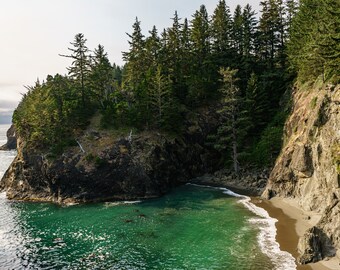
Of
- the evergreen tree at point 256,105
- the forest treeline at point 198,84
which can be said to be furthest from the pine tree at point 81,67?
the evergreen tree at point 256,105

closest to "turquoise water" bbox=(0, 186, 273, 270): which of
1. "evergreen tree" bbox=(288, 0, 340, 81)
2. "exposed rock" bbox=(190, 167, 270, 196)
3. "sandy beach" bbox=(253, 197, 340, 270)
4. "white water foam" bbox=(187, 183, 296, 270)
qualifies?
"white water foam" bbox=(187, 183, 296, 270)

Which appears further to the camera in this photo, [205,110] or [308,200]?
[205,110]

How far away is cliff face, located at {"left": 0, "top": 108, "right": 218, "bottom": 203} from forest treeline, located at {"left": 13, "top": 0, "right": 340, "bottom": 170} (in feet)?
11.2

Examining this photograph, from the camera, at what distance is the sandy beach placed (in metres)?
27.8

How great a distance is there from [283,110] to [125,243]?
46.9 m

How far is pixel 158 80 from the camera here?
65125 mm

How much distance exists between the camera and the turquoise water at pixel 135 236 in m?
31.1

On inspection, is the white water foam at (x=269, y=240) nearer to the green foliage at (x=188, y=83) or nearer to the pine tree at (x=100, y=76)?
the green foliage at (x=188, y=83)

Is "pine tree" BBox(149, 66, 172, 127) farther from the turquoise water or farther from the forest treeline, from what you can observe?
the turquoise water

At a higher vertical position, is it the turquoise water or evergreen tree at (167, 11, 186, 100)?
evergreen tree at (167, 11, 186, 100)

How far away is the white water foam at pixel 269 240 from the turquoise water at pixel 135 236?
2.57 ft

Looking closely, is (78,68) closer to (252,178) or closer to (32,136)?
(32,136)

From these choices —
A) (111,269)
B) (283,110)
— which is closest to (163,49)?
(283,110)

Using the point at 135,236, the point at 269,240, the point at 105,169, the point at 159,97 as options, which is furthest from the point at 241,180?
the point at 135,236
